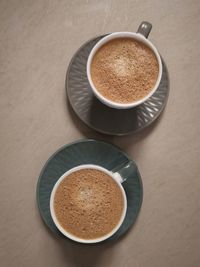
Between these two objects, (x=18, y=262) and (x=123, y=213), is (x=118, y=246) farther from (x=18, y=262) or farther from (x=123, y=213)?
(x=18, y=262)

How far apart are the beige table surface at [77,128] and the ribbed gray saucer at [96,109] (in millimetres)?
37

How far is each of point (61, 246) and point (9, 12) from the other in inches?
26.1

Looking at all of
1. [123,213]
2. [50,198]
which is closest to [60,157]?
[50,198]

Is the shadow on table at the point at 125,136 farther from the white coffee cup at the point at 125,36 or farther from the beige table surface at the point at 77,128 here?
the white coffee cup at the point at 125,36

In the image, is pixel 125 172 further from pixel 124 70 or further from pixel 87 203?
pixel 124 70

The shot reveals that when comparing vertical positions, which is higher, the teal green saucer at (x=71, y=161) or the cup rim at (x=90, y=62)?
the cup rim at (x=90, y=62)

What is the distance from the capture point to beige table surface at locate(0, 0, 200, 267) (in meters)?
1.01

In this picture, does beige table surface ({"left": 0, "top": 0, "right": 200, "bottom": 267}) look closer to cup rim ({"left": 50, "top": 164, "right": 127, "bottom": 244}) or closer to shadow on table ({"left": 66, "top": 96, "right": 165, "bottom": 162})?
shadow on table ({"left": 66, "top": 96, "right": 165, "bottom": 162})

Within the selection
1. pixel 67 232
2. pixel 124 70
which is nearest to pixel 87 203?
pixel 67 232

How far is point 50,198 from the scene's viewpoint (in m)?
0.91

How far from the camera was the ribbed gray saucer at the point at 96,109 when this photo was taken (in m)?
0.98

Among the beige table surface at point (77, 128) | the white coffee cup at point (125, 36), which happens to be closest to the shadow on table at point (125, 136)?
the beige table surface at point (77, 128)

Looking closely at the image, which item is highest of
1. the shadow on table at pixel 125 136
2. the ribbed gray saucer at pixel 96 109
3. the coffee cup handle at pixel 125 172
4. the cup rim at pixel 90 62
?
the cup rim at pixel 90 62

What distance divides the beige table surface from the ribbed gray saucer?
37mm
